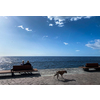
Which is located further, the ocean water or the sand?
the ocean water

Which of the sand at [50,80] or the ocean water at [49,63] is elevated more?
the sand at [50,80]

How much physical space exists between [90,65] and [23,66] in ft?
28.1

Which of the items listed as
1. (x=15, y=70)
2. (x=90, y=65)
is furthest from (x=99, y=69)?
(x=15, y=70)

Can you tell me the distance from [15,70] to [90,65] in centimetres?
933

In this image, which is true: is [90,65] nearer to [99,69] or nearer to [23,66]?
[99,69]

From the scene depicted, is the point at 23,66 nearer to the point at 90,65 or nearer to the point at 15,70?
the point at 15,70

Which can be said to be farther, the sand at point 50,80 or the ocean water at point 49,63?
the ocean water at point 49,63

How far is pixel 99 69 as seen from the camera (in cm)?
1193

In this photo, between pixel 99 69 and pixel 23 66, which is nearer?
pixel 23 66

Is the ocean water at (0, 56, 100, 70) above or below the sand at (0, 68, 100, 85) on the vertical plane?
below

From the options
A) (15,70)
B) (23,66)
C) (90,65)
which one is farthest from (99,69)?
(15,70)

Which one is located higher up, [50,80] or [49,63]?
[50,80]

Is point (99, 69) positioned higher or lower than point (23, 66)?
lower

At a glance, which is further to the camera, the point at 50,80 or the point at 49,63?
the point at 49,63
